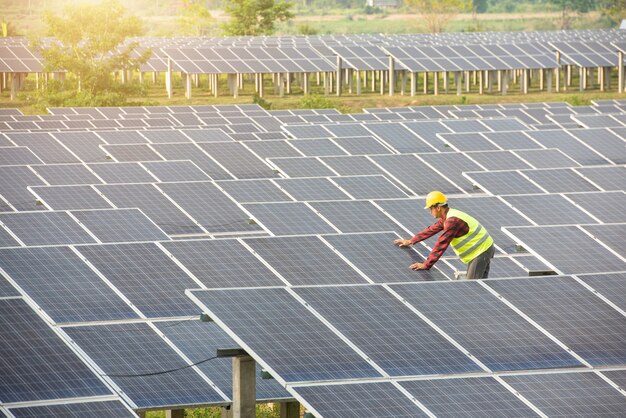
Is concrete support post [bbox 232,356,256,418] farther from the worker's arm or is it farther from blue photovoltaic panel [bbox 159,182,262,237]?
blue photovoltaic panel [bbox 159,182,262,237]

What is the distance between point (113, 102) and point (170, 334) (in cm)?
6580

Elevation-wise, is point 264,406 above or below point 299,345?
below

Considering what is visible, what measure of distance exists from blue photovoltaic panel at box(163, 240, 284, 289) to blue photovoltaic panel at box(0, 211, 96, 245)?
12.2 ft

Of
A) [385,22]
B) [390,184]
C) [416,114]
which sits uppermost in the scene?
[390,184]

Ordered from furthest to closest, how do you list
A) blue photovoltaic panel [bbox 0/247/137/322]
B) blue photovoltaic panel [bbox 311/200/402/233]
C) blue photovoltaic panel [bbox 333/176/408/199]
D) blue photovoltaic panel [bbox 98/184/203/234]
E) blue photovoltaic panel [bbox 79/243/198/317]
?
blue photovoltaic panel [bbox 333/176/408/199] < blue photovoltaic panel [bbox 98/184/203/234] < blue photovoltaic panel [bbox 311/200/402/233] < blue photovoltaic panel [bbox 79/243/198/317] < blue photovoltaic panel [bbox 0/247/137/322]

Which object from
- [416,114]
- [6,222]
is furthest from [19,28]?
[6,222]

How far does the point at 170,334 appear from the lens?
55.3 feet

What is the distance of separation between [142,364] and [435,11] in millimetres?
152128

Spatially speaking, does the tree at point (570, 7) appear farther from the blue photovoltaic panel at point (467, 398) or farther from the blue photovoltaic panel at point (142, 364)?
the blue photovoltaic panel at point (467, 398)

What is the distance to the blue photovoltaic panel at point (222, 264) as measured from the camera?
18.0 meters

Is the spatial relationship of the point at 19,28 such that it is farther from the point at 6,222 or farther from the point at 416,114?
the point at 6,222

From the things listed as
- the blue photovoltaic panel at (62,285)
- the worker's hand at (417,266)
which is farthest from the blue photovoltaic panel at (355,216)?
the blue photovoltaic panel at (62,285)

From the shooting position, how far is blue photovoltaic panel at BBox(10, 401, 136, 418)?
13320 millimetres

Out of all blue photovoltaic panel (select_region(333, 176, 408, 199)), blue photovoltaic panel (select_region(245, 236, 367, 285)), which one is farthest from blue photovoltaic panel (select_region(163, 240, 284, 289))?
→ blue photovoltaic panel (select_region(333, 176, 408, 199))
